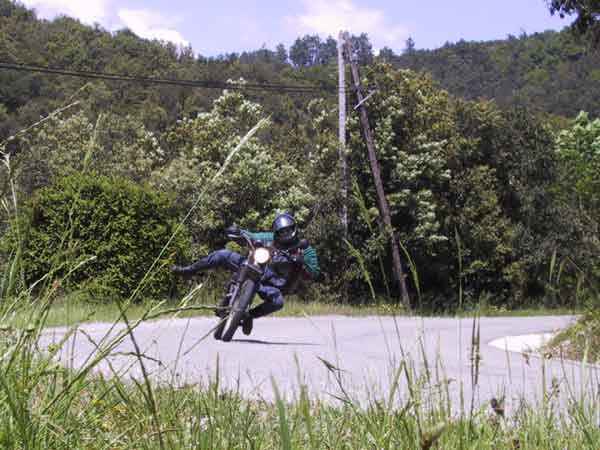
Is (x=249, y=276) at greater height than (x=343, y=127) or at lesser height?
lesser

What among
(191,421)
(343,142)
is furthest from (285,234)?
(343,142)

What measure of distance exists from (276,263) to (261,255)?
1.55ft

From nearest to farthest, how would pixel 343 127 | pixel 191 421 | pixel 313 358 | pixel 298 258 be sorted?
pixel 191 421 < pixel 313 358 < pixel 298 258 < pixel 343 127

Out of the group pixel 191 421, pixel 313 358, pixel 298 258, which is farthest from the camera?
pixel 298 258

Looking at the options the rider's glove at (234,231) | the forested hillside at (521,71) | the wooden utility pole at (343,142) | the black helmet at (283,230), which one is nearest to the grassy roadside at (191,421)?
the black helmet at (283,230)

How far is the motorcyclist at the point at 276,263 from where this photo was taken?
34.3 feet

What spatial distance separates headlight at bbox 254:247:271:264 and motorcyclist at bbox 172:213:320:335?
0.75ft

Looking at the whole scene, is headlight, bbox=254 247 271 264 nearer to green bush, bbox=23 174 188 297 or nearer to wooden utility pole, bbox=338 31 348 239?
green bush, bbox=23 174 188 297

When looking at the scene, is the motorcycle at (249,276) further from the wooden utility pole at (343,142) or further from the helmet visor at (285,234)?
the wooden utility pole at (343,142)

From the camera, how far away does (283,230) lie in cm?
1035

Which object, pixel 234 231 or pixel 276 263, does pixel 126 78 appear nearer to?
pixel 234 231

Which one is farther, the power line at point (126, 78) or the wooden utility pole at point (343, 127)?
the wooden utility pole at point (343, 127)

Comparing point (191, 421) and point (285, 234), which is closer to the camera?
point (191, 421)

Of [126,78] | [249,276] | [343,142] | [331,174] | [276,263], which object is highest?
[126,78]
